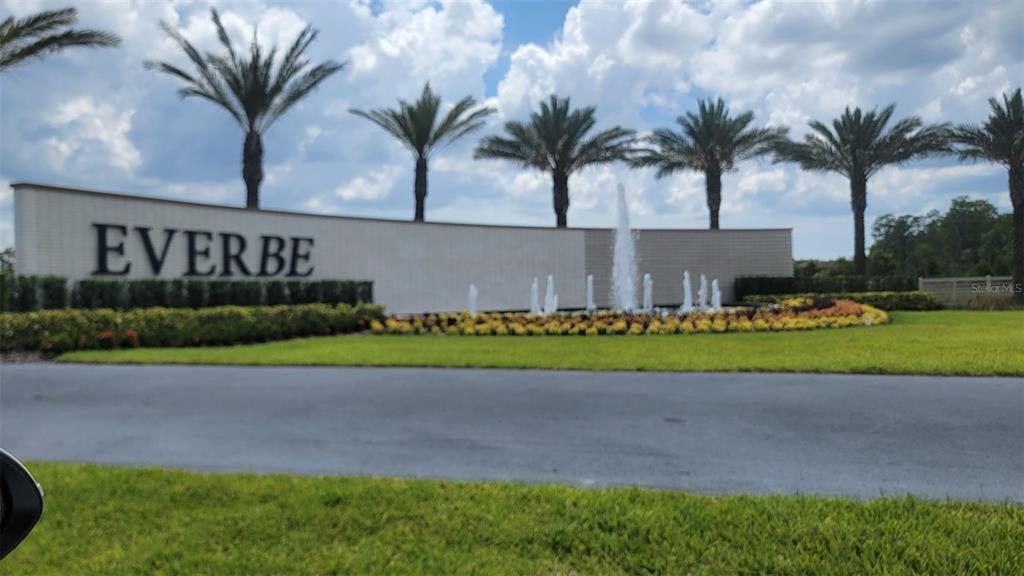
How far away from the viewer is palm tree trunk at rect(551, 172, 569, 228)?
29.8 meters

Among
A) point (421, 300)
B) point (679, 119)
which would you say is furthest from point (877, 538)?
point (679, 119)

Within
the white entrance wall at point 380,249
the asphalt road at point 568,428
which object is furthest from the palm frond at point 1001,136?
the asphalt road at point 568,428

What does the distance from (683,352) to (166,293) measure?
1152 cm

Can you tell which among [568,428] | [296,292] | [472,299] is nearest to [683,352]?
[568,428]

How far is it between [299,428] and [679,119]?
92.1ft

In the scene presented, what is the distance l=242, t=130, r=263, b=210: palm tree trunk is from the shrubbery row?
3867 millimetres

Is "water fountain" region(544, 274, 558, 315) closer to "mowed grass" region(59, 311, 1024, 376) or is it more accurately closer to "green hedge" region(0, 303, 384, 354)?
"green hedge" region(0, 303, 384, 354)

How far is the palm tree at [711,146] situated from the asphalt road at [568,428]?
80.7 feet

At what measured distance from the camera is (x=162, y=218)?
54.3 ft

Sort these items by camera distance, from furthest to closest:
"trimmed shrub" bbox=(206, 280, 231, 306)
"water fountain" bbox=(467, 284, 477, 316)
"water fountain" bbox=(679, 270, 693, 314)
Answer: "water fountain" bbox=(679, 270, 693, 314), "water fountain" bbox=(467, 284, 477, 316), "trimmed shrub" bbox=(206, 280, 231, 306)

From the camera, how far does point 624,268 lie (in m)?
26.6

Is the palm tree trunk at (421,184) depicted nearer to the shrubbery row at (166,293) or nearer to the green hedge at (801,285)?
the shrubbery row at (166,293)

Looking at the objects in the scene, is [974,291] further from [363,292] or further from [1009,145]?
[363,292]

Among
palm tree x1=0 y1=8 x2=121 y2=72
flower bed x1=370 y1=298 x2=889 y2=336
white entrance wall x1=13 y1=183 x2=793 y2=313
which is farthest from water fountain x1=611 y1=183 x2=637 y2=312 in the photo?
palm tree x1=0 y1=8 x2=121 y2=72
